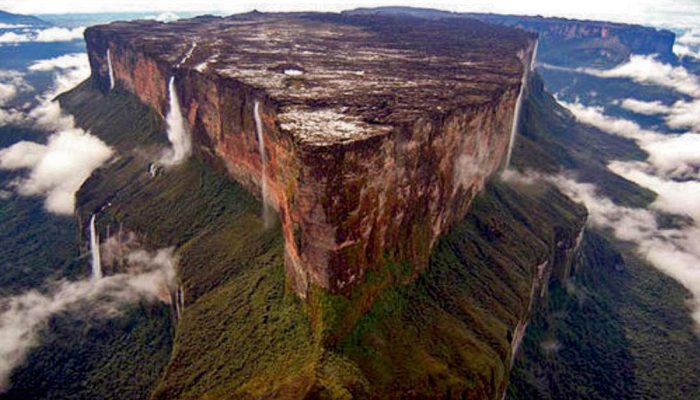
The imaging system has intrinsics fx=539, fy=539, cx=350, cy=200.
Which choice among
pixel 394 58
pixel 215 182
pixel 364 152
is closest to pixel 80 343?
pixel 215 182

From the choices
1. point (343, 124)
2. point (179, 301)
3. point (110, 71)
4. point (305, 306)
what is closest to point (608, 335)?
Result: point (305, 306)

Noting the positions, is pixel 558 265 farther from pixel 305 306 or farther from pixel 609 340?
pixel 305 306

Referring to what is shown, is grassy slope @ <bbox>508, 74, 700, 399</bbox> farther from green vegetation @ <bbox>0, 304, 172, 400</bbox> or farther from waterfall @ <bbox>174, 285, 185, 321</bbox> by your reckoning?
green vegetation @ <bbox>0, 304, 172, 400</bbox>

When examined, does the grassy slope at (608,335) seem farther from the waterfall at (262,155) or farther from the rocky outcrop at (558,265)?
the waterfall at (262,155)

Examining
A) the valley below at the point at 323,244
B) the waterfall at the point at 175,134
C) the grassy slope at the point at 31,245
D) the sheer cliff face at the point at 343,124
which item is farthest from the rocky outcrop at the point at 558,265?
the grassy slope at the point at 31,245

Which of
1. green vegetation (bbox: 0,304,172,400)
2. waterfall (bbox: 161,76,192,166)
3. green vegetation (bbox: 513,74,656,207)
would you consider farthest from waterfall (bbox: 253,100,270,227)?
green vegetation (bbox: 513,74,656,207)
